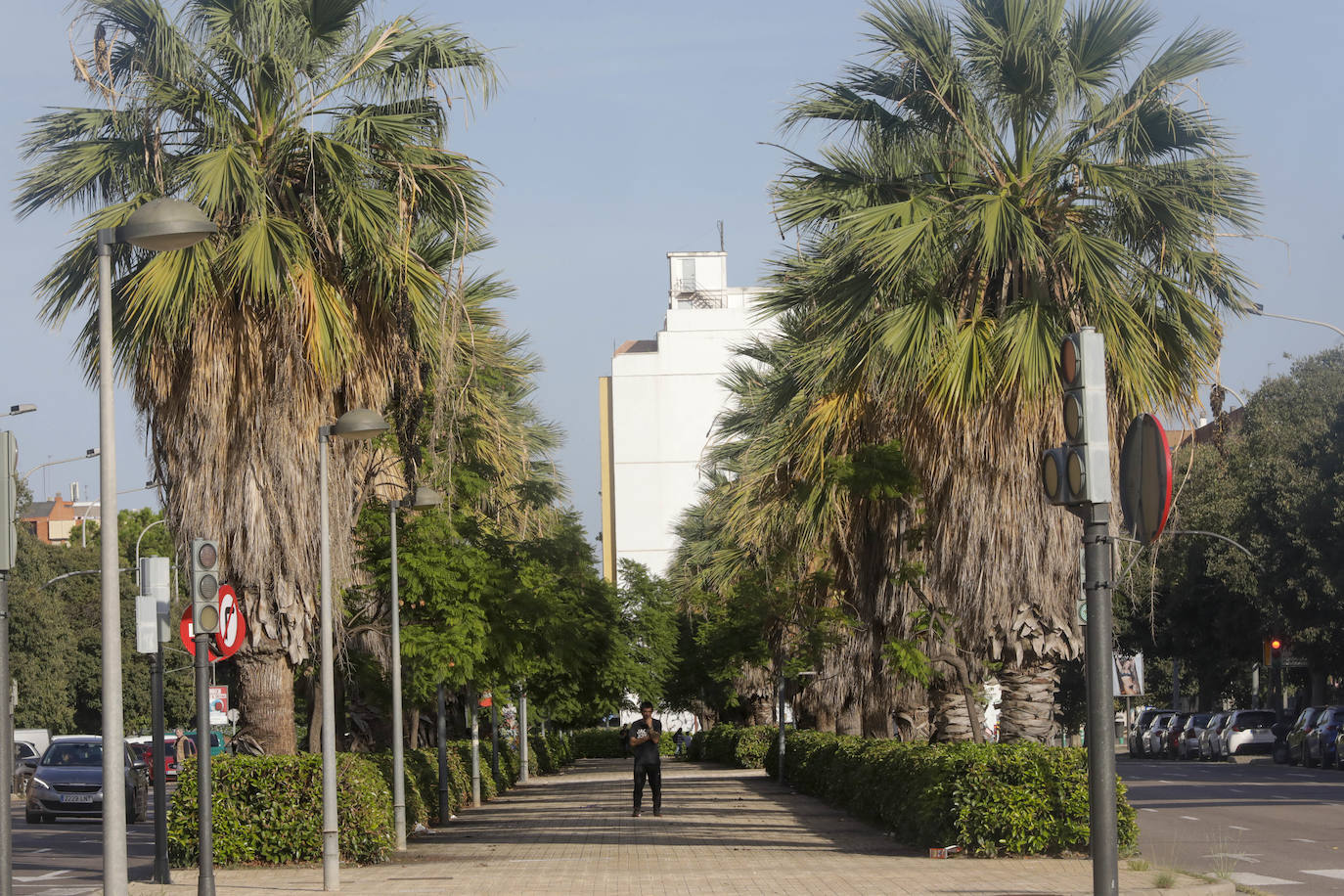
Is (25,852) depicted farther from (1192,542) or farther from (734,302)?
(734,302)

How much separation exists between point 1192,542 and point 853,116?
40.0 meters

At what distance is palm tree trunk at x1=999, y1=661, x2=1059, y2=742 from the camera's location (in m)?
17.4

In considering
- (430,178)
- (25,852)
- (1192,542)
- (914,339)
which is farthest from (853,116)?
(1192,542)

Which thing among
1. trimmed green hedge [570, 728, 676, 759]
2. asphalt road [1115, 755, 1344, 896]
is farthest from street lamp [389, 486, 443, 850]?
trimmed green hedge [570, 728, 676, 759]

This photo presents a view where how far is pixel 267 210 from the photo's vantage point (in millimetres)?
17328

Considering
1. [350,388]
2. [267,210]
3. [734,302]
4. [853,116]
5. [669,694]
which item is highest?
[734,302]

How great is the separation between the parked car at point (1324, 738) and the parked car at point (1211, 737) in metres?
8.62

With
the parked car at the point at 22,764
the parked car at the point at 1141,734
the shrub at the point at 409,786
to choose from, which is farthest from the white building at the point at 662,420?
the shrub at the point at 409,786

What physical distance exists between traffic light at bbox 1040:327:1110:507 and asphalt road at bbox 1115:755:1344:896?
6977 mm

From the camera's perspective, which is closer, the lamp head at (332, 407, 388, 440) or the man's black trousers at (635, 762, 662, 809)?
the lamp head at (332, 407, 388, 440)

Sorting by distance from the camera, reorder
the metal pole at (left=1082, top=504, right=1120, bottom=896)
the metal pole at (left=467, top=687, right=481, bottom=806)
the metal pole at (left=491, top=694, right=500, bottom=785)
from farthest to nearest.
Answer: the metal pole at (left=491, top=694, right=500, bottom=785) < the metal pole at (left=467, top=687, right=481, bottom=806) < the metal pole at (left=1082, top=504, right=1120, bottom=896)

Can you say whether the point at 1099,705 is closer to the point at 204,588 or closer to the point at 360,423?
the point at 204,588

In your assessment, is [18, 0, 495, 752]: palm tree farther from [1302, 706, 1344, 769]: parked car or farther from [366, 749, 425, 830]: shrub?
[1302, 706, 1344, 769]: parked car

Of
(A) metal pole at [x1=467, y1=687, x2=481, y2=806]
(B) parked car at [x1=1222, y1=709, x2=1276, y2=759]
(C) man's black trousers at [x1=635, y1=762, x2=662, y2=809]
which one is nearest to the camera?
(C) man's black trousers at [x1=635, y1=762, x2=662, y2=809]
